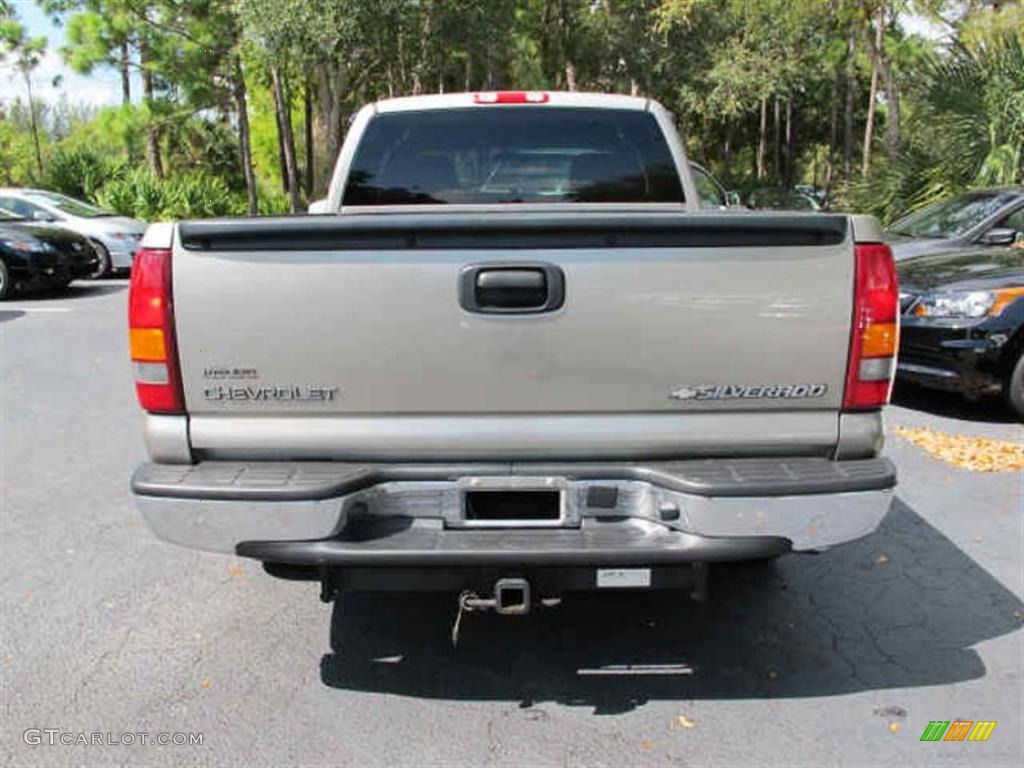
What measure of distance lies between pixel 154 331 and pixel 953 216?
8334 mm

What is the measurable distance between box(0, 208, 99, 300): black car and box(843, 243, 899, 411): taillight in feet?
43.2

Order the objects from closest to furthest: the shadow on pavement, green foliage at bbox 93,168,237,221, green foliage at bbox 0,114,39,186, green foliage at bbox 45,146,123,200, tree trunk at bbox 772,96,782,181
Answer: the shadow on pavement, green foliage at bbox 93,168,237,221, green foliage at bbox 45,146,123,200, green foliage at bbox 0,114,39,186, tree trunk at bbox 772,96,782,181

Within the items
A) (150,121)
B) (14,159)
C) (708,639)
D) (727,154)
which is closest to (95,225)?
(150,121)

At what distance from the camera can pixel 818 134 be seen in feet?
144

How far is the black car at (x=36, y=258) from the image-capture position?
1340cm

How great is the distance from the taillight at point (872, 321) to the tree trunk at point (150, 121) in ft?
79.8

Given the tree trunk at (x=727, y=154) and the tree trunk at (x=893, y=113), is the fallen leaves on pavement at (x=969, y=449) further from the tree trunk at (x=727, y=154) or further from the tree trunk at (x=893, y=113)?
the tree trunk at (x=727, y=154)

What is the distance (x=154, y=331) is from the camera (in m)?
2.92

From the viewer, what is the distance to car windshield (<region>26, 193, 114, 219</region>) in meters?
16.7

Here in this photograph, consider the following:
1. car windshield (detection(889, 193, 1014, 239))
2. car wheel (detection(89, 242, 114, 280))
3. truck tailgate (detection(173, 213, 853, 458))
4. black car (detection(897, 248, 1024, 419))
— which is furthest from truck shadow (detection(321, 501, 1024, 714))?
car wheel (detection(89, 242, 114, 280))

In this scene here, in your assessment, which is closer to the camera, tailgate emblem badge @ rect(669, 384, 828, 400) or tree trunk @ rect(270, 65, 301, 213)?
tailgate emblem badge @ rect(669, 384, 828, 400)

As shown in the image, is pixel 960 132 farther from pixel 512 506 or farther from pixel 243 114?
pixel 243 114

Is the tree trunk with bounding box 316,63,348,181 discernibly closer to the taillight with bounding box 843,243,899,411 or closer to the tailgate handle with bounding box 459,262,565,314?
the tailgate handle with bounding box 459,262,565,314

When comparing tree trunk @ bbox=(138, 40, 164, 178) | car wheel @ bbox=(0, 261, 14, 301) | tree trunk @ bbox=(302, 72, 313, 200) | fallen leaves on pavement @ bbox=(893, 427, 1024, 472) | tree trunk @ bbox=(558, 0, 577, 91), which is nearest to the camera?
fallen leaves on pavement @ bbox=(893, 427, 1024, 472)
